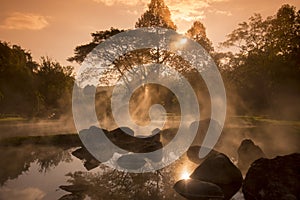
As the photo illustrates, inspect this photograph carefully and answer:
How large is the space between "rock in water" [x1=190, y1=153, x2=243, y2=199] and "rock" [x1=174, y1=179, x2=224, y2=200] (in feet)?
1.82

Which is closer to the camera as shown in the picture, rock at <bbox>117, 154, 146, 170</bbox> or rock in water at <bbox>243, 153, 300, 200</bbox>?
rock in water at <bbox>243, 153, 300, 200</bbox>

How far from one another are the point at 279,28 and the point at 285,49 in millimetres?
2202

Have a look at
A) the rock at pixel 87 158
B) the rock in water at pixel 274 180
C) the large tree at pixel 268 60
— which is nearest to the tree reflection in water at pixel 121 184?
the rock at pixel 87 158

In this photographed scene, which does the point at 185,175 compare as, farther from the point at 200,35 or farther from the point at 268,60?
the point at 200,35

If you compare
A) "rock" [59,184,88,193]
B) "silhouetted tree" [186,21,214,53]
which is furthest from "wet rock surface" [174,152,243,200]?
"silhouetted tree" [186,21,214,53]

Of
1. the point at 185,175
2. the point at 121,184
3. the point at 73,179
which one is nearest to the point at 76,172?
the point at 73,179

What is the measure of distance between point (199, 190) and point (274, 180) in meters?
2.58

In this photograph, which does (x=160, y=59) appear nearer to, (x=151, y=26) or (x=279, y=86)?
(x=151, y=26)

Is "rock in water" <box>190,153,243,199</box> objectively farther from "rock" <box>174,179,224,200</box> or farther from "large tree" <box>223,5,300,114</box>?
"large tree" <box>223,5,300,114</box>

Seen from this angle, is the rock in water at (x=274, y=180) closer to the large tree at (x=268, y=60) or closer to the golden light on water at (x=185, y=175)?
the golden light on water at (x=185, y=175)

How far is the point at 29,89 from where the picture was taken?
140 ft

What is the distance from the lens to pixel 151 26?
3466 centimetres

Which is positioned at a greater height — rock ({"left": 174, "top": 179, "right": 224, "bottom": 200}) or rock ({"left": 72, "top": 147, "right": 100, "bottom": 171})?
rock ({"left": 174, "top": 179, "right": 224, "bottom": 200})

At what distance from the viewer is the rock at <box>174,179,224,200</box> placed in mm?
10256
